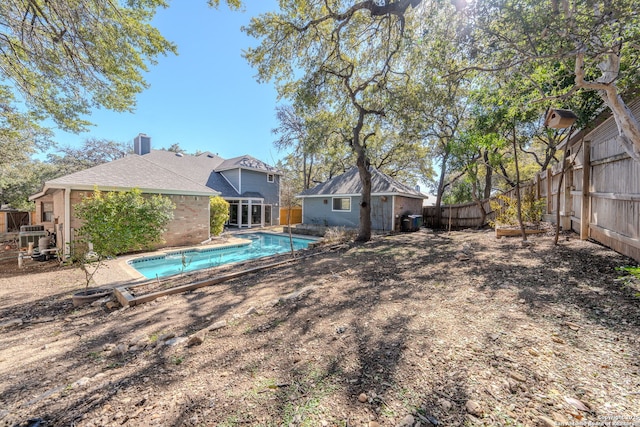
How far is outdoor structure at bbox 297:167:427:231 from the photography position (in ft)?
48.8

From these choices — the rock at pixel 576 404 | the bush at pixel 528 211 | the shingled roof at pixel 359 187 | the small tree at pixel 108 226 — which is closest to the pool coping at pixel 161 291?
the small tree at pixel 108 226

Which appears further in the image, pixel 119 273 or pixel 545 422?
pixel 119 273

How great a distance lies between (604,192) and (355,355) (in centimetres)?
610

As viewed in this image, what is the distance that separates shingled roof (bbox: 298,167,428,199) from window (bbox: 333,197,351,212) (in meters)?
0.44

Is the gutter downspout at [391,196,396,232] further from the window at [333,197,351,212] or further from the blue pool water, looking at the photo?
the blue pool water

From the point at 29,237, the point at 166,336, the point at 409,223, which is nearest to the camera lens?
the point at 166,336

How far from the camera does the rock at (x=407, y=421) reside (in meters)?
1.54

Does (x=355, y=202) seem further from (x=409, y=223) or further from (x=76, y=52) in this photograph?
(x=76, y=52)

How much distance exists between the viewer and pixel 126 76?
24.7 ft

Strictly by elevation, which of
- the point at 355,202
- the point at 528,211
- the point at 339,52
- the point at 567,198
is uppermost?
the point at 339,52

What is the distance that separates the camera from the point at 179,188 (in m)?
11.1

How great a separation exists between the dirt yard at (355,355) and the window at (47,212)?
33.0 ft

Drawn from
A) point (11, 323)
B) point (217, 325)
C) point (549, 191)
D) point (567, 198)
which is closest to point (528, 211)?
point (549, 191)

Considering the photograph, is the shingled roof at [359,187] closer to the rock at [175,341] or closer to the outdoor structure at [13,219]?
the rock at [175,341]
